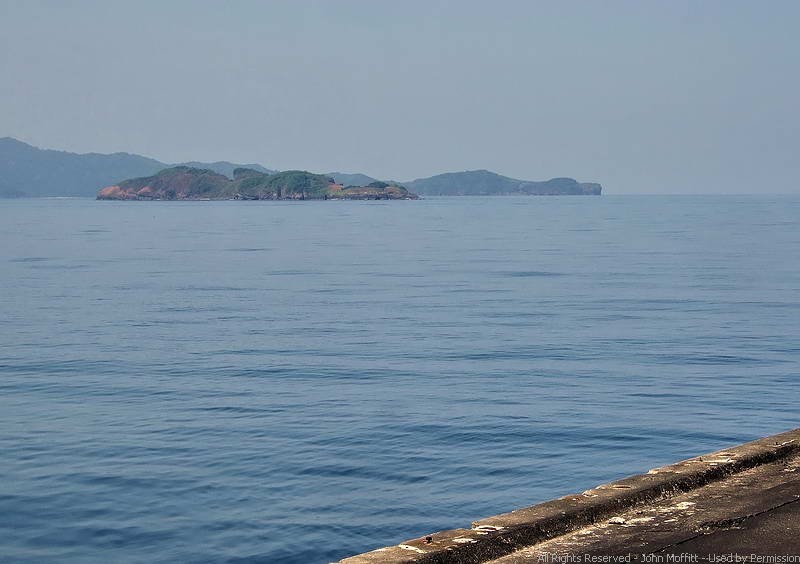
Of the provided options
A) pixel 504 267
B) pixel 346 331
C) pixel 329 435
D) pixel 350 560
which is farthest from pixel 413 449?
pixel 504 267

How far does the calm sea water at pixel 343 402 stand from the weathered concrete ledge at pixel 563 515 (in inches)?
290

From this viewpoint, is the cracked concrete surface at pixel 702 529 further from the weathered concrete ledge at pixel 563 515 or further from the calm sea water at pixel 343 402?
the calm sea water at pixel 343 402

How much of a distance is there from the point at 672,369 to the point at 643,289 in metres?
25.5

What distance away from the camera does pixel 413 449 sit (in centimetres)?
2128

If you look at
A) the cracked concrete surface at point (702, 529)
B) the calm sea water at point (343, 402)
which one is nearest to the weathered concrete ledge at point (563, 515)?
the cracked concrete surface at point (702, 529)

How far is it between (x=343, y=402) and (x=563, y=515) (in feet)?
60.2

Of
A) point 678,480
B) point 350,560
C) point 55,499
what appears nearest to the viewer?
point 350,560

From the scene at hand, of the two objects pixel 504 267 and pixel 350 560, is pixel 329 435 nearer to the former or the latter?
pixel 350 560

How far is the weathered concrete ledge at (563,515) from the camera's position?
7.08 meters

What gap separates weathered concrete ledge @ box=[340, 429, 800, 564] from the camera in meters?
7.08

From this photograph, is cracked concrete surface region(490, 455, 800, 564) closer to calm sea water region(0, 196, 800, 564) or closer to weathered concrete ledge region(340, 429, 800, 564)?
weathered concrete ledge region(340, 429, 800, 564)

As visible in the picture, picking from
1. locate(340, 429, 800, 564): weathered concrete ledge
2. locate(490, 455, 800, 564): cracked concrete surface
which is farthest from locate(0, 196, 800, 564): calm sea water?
locate(490, 455, 800, 564): cracked concrete surface

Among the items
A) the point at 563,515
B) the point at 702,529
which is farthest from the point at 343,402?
the point at 702,529

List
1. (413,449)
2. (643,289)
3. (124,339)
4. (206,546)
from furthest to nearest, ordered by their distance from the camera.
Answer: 1. (643,289)
2. (124,339)
3. (413,449)
4. (206,546)
